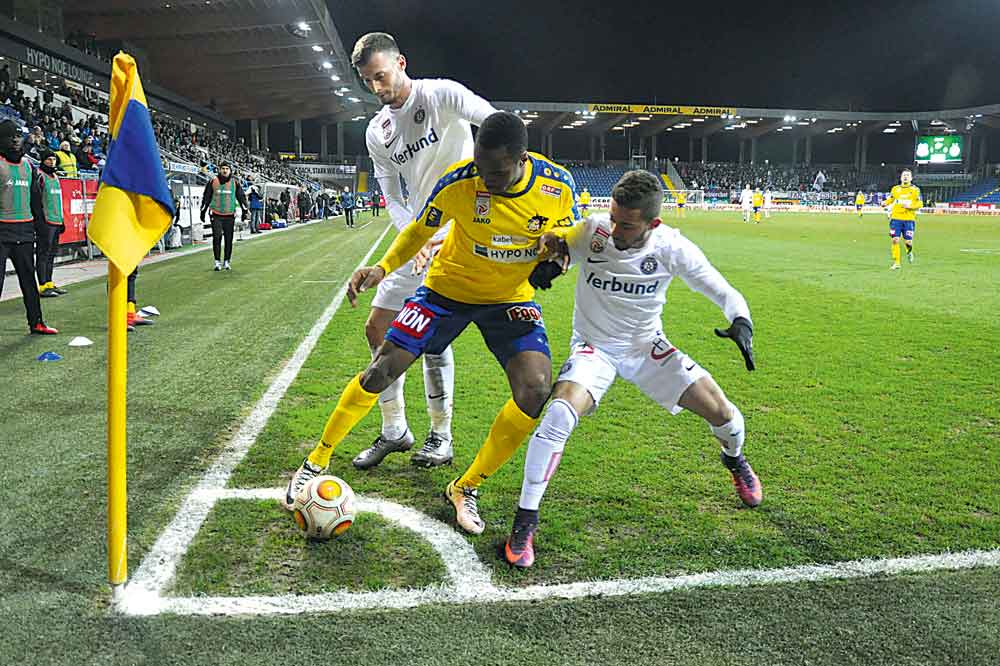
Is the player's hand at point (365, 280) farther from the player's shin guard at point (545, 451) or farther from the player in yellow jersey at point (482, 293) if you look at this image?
the player's shin guard at point (545, 451)

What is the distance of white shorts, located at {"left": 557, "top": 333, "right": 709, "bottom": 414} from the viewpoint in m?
3.76

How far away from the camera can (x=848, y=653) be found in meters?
2.63

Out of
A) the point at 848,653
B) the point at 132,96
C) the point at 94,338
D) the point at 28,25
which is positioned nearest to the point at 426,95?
the point at 132,96

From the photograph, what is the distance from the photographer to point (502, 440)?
365cm

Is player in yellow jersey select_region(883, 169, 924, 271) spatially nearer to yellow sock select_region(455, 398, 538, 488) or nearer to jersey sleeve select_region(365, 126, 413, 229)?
jersey sleeve select_region(365, 126, 413, 229)

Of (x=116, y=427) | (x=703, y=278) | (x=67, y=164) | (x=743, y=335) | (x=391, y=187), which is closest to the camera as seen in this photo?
(x=116, y=427)

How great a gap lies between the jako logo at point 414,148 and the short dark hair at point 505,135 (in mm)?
1058

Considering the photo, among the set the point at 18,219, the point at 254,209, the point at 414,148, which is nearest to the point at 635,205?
the point at 414,148

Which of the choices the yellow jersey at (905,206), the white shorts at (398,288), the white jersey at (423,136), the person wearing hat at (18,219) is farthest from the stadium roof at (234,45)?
the white shorts at (398,288)

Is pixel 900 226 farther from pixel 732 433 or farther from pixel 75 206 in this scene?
pixel 75 206

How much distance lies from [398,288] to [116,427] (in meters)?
1.88

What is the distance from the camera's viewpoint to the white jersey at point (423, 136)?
439cm

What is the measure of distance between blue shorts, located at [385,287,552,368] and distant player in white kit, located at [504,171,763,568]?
243 mm

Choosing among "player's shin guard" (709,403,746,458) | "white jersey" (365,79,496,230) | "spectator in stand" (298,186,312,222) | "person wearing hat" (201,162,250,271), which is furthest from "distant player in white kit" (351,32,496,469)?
"spectator in stand" (298,186,312,222)
